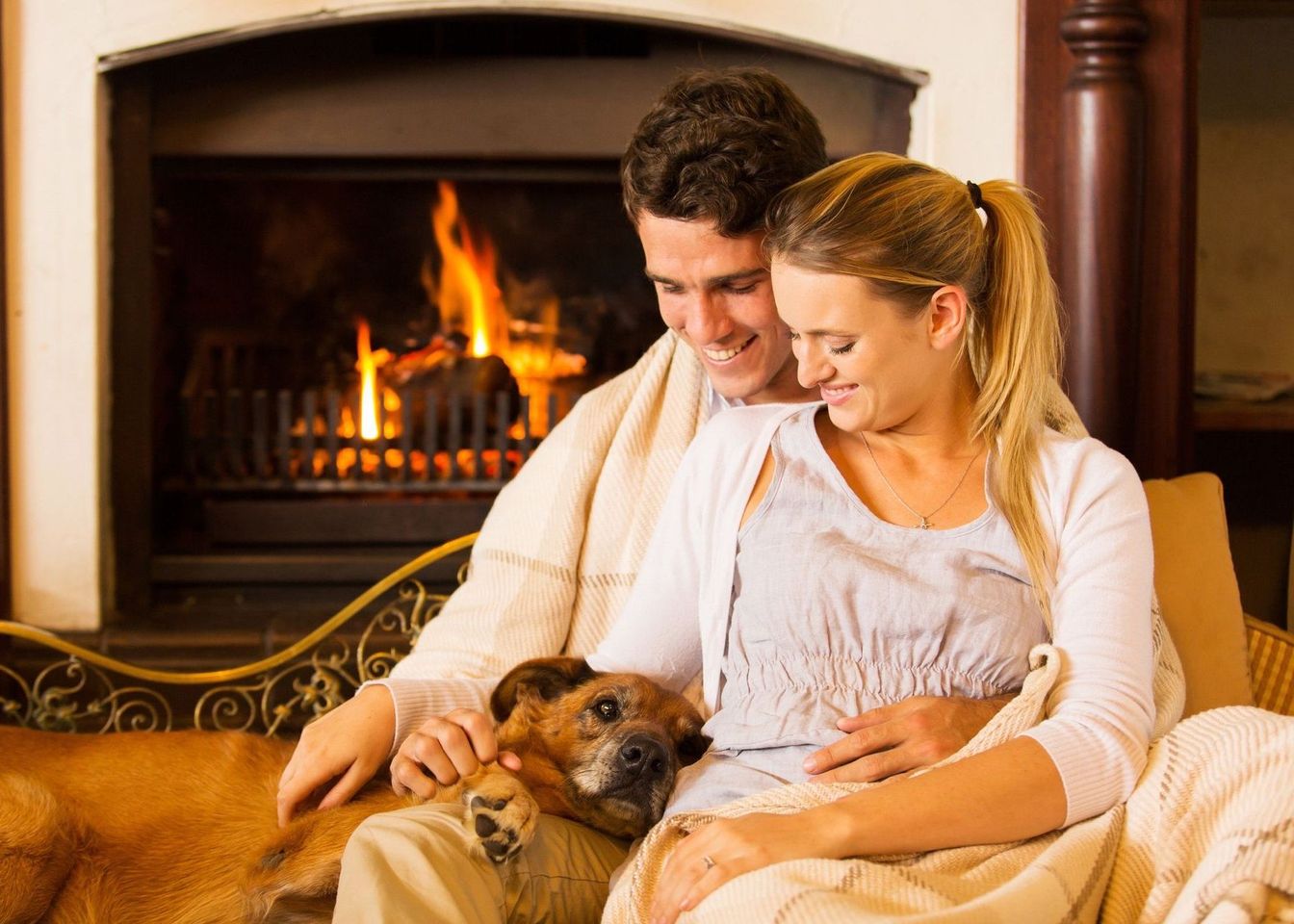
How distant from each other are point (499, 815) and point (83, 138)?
1681 millimetres

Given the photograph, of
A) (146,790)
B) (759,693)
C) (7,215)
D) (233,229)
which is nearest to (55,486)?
(7,215)

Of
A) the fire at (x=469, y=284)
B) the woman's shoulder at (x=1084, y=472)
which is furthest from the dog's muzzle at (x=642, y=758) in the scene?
the fire at (x=469, y=284)

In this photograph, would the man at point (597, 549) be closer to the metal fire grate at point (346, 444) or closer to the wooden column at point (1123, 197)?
the wooden column at point (1123, 197)

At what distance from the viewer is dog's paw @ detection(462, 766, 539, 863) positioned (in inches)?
45.3

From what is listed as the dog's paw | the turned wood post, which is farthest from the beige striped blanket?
the turned wood post

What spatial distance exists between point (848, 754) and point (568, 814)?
38cm

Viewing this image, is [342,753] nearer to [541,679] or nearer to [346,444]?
[541,679]

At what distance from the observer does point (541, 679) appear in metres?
1.44

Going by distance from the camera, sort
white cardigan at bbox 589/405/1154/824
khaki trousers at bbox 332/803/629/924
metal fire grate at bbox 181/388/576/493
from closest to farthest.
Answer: khaki trousers at bbox 332/803/629/924, white cardigan at bbox 589/405/1154/824, metal fire grate at bbox 181/388/576/493

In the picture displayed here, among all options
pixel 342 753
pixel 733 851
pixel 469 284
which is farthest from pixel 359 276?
pixel 733 851

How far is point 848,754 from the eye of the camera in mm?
1158

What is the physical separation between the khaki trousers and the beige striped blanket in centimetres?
9

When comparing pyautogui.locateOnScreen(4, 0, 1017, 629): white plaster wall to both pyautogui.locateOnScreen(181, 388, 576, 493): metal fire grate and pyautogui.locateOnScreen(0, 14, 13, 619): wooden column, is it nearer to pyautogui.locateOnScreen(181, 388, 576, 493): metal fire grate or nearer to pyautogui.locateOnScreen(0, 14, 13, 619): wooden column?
pyautogui.locateOnScreen(0, 14, 13, 619): wooden column

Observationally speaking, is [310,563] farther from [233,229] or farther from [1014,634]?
[1014,634]
